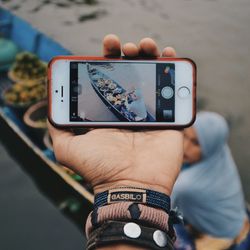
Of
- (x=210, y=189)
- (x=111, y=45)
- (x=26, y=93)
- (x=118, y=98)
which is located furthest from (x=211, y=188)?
(x=26, y=93)

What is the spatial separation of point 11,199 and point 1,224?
0.49 metres

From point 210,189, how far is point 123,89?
2001mm

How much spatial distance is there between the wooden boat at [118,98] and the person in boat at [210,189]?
1451 mm

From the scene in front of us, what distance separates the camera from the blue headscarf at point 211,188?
3.68m

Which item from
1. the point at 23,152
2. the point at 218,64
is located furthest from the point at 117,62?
the point at 218,64

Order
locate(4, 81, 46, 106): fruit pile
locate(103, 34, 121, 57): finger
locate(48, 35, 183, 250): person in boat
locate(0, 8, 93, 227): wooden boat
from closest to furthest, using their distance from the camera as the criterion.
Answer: locate(48, 35, 183, 250): person in boat < locate(103, 34, 121, 57): finger < locate(0, 8, 93, 227): wooden boat < locate(4, 81, 46, 106): fruit pile

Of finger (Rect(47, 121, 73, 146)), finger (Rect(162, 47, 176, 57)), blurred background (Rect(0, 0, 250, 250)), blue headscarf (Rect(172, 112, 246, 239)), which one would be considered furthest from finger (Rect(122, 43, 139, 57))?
blurred background (Rect(0, 0, 250, 250))

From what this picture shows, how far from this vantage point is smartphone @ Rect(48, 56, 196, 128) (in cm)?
230

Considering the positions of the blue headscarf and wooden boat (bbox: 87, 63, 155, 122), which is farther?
the blue headscarf

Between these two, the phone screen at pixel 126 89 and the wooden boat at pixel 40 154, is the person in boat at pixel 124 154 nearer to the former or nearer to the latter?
the phone screen at pixel 126 89

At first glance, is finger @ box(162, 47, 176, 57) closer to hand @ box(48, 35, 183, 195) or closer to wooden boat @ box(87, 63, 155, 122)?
hand @ box(48, 35, 183, 195)

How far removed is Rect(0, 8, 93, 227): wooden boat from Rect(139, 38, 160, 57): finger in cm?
321

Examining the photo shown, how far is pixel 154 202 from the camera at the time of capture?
183cm

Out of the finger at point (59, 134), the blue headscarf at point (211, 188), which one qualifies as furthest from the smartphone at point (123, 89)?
the blue headscarf at point (211, 188)
